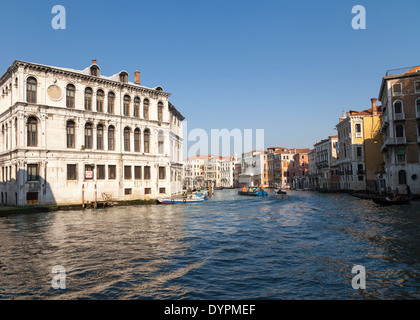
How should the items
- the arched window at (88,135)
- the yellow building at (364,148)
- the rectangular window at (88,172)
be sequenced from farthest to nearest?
1. the yellow building at (364,148)
2. the arched window at (88,135)
3. the rectangular window at (88,172)

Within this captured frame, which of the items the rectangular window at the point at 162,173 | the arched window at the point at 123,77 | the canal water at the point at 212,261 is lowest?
the canal water at the point at 212,261

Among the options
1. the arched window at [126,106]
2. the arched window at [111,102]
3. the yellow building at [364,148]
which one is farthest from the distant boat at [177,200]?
the yellow building at [364,148]

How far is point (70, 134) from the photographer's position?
28.9m

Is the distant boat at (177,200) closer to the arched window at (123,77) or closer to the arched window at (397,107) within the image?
the arched window at (123,77)

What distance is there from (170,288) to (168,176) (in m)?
28.2

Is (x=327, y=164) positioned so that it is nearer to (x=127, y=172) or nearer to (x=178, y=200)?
(x=178, y=200)

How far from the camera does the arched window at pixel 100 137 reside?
30.5 meters

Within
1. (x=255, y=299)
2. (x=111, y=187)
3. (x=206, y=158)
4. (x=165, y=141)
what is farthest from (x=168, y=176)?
(x=206, y=158)

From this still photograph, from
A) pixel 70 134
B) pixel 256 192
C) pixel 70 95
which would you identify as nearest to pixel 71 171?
pixel 70 134

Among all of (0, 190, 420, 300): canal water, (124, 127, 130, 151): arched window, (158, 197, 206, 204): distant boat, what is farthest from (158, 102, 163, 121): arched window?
(0, 190, 420, 300): canal water

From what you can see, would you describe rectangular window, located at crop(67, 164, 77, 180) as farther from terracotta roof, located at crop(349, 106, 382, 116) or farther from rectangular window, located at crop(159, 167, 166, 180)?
terracotta roof, located at crop(349, 106, 382, 116)

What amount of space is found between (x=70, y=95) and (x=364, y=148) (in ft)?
135

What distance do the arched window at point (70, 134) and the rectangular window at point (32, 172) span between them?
3449mm
